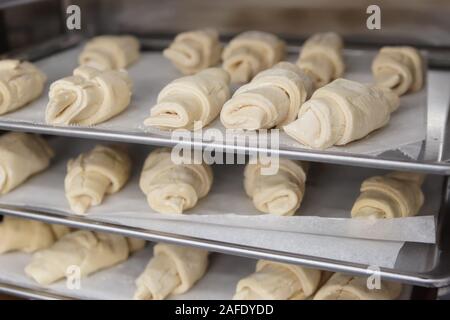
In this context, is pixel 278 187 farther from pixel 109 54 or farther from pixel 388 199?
pixel 109 54

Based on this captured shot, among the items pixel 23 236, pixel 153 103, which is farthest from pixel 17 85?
pixel 23 236

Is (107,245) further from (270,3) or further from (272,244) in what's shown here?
(270,3)

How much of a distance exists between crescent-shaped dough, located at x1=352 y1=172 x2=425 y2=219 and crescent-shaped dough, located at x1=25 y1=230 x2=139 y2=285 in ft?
2.19

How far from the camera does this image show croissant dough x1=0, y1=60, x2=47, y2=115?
1.30 m

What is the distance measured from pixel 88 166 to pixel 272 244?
1.75ft

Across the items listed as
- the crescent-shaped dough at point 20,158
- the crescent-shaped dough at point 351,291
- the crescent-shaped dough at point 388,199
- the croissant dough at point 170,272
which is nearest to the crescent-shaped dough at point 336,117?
the crescent-shaped dough at point 388,199

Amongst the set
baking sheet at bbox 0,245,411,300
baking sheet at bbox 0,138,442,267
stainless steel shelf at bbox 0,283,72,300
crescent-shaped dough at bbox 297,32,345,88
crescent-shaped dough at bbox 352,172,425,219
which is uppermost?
crescent-shaped dough at bbox 297,32,345,88

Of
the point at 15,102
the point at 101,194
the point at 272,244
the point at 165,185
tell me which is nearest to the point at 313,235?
the point at 272,244

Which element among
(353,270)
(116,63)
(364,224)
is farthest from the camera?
(116,63)

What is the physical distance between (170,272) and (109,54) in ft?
2.39

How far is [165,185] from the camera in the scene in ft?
4.14

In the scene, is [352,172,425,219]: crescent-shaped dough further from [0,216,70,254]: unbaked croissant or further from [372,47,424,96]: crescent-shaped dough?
[0,216,70,254]: unbaked croissant

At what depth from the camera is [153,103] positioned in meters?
1.37

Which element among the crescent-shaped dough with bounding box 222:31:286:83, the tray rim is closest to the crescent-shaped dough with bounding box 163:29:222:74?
the crescent-shaped dough with bounding box 222:31:286:83
